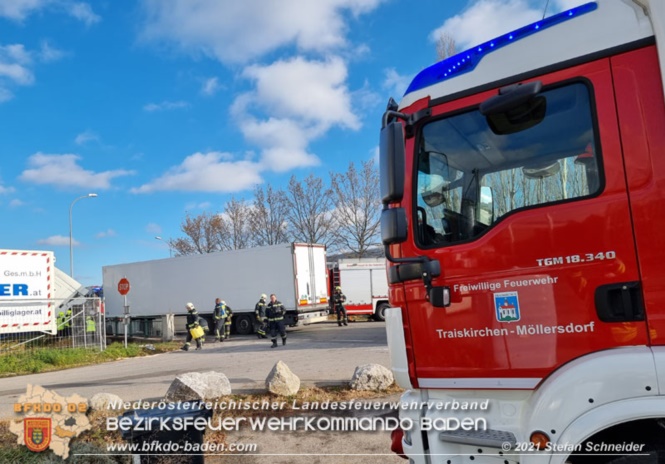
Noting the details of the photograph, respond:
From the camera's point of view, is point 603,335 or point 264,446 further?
point 264,446

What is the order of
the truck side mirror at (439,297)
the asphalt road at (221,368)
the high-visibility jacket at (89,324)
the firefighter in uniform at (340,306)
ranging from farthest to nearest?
1. the firefighter in uniform at (340,306)
2. the high-visibility jacket at (89,324)
3. the asphalt road at (221,368)
4. the truck side mirror at (439,297)

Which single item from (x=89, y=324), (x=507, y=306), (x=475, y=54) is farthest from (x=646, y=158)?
(x=89, y=324)

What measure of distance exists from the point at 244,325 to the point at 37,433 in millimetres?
16457

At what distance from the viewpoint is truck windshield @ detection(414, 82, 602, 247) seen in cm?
254

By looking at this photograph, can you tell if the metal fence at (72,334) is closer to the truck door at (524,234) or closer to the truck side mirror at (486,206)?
the truck door at (524,234)

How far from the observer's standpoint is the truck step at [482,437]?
255cm

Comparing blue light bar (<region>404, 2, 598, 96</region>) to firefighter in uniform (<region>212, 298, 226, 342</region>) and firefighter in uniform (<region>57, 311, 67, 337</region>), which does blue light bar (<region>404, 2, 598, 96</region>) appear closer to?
firefighter in uniform (<region>57, 311, 67, 337</region>)

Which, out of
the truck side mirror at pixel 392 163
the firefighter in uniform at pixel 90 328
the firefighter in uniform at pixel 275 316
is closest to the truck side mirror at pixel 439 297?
the truck side mirror at pixel 392 163

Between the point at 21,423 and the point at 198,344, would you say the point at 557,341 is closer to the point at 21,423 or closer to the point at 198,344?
the point at 21,423

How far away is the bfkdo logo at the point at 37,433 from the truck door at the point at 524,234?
3.80 meters

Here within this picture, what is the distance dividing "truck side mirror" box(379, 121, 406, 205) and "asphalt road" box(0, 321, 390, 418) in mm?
6111

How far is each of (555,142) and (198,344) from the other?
51.2ft

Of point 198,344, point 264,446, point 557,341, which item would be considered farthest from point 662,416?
point 198,344

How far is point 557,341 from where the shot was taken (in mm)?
2457
